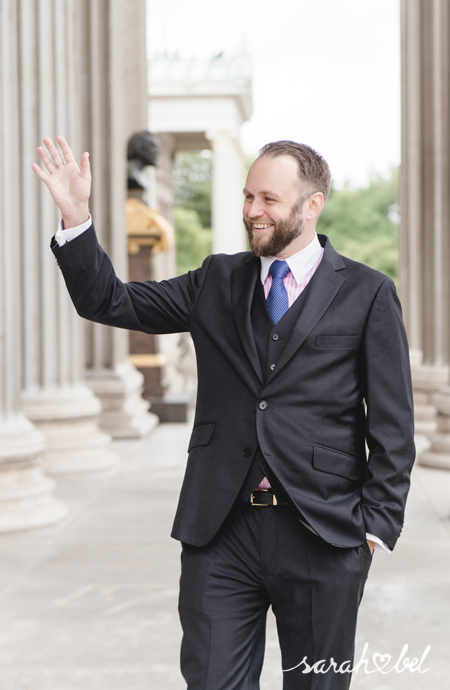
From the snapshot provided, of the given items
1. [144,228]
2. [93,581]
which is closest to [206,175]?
[144,228]

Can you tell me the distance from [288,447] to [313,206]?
2.32 ft

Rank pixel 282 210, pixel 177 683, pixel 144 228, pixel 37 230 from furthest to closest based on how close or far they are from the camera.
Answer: pixel 144 228
pixel 37 230
pixel 177 683
pixel 282 210

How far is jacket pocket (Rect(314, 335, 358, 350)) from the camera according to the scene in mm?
2652

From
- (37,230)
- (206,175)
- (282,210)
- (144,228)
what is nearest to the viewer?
(282,210)

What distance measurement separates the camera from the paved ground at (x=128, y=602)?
429 cm

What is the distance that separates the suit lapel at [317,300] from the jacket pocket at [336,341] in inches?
1.7

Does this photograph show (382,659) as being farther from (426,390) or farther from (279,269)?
(426,390)

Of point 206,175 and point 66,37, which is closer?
point 66,37

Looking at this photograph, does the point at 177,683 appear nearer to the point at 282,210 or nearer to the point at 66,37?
the point at 282,210

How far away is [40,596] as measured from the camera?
5477 mm

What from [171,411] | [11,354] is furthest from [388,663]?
[171,411]

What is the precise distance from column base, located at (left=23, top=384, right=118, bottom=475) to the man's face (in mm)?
7220

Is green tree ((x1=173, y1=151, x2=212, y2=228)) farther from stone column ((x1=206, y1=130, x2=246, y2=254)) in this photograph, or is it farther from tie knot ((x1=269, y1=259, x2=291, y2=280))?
tie knot ((x1=269, y1=259, x2=291, y2=280))

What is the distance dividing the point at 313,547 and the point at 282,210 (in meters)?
0.96
